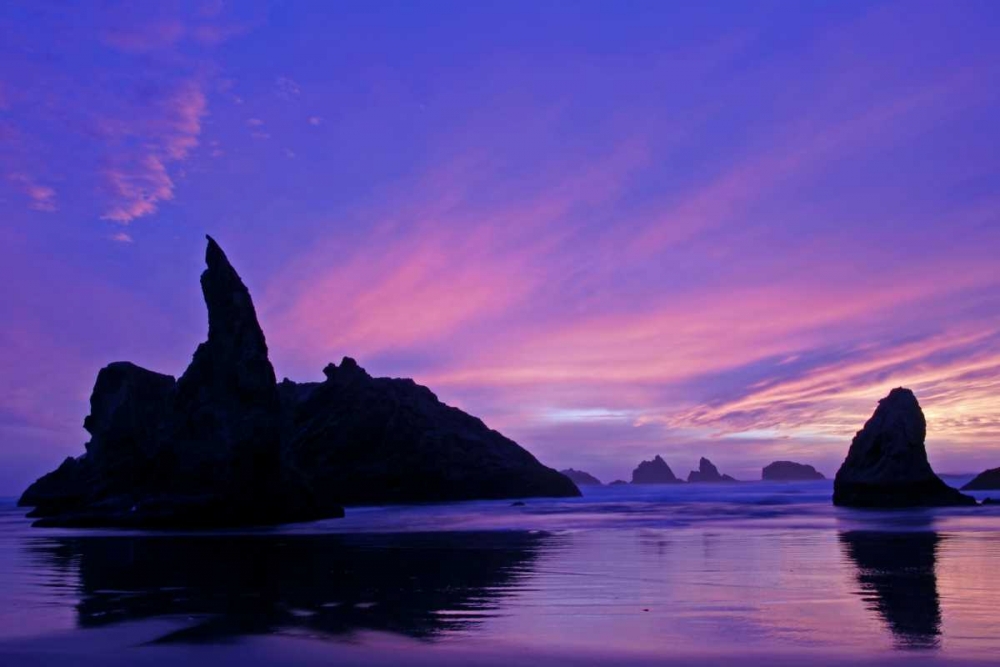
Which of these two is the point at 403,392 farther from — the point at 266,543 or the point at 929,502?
the point at 266,543

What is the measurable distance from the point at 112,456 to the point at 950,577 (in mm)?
72318

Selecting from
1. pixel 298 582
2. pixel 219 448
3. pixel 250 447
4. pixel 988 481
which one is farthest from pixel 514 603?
pixel 988 481

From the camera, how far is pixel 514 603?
16.2m

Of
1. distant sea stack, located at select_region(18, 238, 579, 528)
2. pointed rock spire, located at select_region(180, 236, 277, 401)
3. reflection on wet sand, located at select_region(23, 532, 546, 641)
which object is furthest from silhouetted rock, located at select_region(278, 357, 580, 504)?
reflection on wet sand, located at select_region(23, 532, 546, 641)

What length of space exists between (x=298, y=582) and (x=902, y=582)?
44.2 feet

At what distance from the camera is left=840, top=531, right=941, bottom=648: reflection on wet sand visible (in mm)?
12999

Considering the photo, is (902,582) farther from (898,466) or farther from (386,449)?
(386,449)

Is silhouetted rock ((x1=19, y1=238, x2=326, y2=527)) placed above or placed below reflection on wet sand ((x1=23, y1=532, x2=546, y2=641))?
above

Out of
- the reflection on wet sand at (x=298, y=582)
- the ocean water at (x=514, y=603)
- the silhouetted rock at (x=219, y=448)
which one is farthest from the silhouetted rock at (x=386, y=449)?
the ocean water at (x=514, y=603)

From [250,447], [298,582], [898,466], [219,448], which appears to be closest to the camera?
[298,582]

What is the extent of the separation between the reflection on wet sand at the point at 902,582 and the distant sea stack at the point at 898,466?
33.2m

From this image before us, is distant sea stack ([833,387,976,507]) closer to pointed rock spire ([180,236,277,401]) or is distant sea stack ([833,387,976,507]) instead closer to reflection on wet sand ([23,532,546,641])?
reflection on wet sand ([23,532,546,641])

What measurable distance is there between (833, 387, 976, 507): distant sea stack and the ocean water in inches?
1313

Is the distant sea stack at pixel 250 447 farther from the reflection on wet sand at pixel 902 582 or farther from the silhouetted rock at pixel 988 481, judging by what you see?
the silhouetted rock at pixel 988 481
